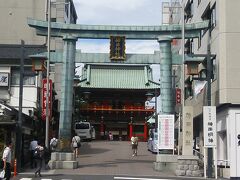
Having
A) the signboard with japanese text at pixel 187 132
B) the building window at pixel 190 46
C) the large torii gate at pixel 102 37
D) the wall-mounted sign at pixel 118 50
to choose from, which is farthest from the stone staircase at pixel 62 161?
the building window at pixel 190 46

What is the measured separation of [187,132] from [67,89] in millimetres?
8204

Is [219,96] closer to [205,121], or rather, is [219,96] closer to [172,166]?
[205,121]

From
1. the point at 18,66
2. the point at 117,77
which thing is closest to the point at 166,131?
the point at 18,66

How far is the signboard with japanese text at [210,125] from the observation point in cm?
2661

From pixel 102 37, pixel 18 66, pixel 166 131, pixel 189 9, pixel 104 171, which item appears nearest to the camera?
pixel 104 171

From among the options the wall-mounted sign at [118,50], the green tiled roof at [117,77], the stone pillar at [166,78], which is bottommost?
the stone pillar at [166,78]

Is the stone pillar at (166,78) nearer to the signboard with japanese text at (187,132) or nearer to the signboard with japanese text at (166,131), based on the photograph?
the signboard with japanese text at (166,131)

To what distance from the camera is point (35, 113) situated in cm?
3972

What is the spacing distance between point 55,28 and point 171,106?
9202 millimetres

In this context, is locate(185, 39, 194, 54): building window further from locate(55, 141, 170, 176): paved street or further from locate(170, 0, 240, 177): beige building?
locate(55, 141, 170, 176): paved street

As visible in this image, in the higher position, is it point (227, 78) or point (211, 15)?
point (211, 15)

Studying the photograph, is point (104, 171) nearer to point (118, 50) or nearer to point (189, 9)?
point (118, 50)

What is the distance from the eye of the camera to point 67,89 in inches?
1190

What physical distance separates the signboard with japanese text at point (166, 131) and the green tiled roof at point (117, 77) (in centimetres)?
3369
